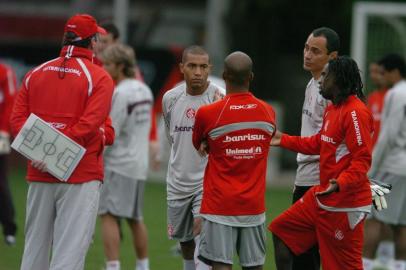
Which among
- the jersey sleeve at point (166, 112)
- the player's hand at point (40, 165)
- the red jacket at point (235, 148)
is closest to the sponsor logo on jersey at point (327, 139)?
the red jacket at point (235, 148)

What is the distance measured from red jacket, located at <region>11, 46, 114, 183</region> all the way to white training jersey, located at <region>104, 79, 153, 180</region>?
103 inches

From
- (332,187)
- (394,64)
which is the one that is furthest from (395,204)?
(332,187)

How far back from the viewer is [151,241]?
14242mm

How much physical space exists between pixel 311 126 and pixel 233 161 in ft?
4.01

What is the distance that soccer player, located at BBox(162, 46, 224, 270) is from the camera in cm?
945

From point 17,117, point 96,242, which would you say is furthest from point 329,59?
point 96,242

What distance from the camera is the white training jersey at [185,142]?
9.53 meters

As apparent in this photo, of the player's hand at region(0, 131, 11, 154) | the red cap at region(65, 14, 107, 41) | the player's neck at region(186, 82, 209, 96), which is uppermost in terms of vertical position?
the red cap at region(65, 14, 107, 41)

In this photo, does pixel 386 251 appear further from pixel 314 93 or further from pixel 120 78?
pixel 314 93

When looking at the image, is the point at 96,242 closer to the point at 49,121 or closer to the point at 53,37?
the point at 49,121

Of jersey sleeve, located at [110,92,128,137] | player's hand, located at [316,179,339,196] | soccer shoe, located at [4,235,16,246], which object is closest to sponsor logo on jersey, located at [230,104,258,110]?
player's hand, located at [316,179,339,196]

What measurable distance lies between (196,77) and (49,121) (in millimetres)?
1425

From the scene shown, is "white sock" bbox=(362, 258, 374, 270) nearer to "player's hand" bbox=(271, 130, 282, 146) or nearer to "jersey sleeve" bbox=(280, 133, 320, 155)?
"jersey sleeve" bbox=(280, 133, 320, 155)

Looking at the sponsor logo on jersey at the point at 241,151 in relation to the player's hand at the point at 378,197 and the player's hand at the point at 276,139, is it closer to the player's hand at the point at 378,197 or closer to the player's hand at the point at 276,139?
the player's hand at the point at 276,139
